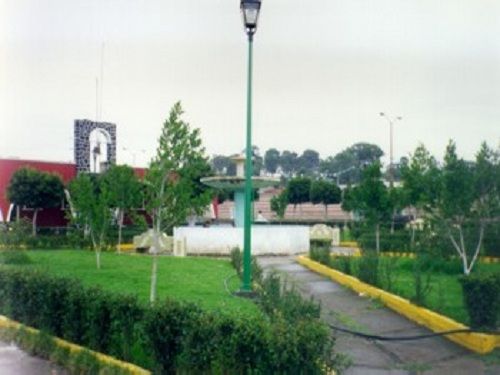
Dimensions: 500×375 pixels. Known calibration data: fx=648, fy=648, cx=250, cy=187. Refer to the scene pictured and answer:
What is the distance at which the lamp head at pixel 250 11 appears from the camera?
1128 cm

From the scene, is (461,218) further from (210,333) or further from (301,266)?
(210,333)

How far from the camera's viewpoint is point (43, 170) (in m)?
34.7

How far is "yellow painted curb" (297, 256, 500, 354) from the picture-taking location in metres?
7.60

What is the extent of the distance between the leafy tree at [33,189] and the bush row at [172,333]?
80.0ft

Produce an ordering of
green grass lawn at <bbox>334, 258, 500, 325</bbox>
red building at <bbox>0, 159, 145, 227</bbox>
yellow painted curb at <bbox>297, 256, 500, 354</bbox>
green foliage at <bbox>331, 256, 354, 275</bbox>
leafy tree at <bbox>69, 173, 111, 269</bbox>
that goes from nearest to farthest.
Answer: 1. yellow painted curb at <bbox>297, 256, 500, 354</bbox>
2. green grass lawn at <bbox>334, 258, 500, 325</bbox>
3. green foliage at <bbox>331, 256, 354, 275</bbox>
4. leafy tree at <bbox>69, 173, 111, 269</bbox>
5. red building at <bbox>0, 159, 145, 227</bbox>

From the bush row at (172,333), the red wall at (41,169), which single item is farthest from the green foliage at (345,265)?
the red wall at (41,169)

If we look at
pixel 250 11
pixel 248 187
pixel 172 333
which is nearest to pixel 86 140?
pixel 250 11

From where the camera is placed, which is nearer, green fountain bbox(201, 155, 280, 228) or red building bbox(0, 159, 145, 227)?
green fountain bbox(201, 155, 280, 228)

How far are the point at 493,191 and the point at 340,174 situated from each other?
66.4 metres

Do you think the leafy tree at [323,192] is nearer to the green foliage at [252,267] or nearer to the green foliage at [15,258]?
the green foliage at [252,267]

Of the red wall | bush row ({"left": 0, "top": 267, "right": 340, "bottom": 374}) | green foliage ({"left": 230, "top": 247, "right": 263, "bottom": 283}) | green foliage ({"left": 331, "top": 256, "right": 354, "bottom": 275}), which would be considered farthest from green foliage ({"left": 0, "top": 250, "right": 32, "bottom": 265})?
the red wall

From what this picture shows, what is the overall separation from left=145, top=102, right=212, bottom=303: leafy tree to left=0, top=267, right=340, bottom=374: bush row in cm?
176

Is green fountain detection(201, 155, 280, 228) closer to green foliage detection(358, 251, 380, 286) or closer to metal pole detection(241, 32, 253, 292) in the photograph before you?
green foliage detection(358, 251, 380, 286)

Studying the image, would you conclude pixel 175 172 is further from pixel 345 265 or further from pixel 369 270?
pixel 345 265
